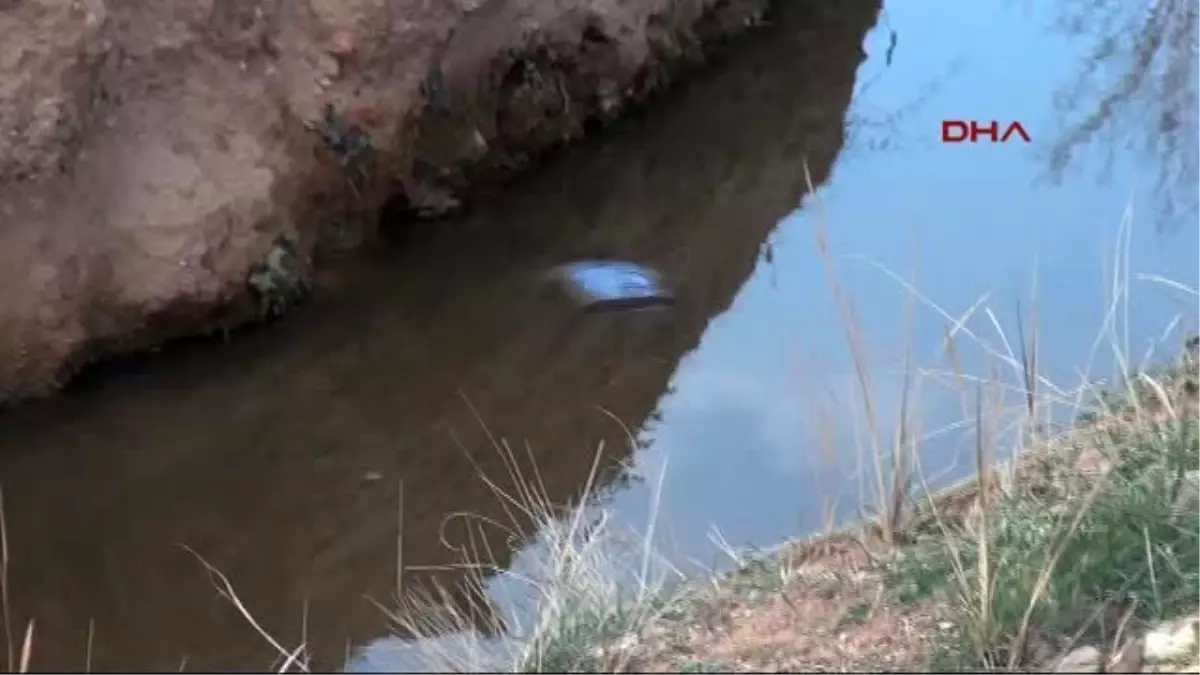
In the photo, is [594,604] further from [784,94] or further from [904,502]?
[784,94]

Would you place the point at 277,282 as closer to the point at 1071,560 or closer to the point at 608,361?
the point at 608,361

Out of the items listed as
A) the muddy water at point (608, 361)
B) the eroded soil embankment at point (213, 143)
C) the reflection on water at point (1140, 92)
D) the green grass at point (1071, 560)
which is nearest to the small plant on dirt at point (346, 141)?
the eroded soil embankment at point (213, 143)

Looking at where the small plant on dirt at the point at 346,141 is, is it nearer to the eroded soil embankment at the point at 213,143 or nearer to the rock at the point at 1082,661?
the eroded soil embankment at the point at 213,143

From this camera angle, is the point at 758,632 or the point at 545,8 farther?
the point at 545,8

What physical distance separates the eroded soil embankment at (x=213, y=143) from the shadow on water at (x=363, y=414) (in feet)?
0.53

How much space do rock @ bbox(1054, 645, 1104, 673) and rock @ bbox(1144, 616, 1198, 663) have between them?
0.20m

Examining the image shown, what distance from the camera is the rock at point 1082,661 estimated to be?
2246mm

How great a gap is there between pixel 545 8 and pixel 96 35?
2.25 meters

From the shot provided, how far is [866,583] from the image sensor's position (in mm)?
3064

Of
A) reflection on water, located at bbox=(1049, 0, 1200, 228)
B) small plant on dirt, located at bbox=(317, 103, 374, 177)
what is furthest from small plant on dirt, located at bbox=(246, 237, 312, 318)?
reflection on water, located at bbox=(1049, 0, 1200, 228)

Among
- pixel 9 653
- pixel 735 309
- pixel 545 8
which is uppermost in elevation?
pixel 545 8

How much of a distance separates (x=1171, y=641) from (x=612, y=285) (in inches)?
116

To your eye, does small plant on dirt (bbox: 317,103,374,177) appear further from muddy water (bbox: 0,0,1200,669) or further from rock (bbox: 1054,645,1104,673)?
rock (bbox: 1054,645,1104,673)

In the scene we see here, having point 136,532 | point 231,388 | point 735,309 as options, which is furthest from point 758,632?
point 735,309
